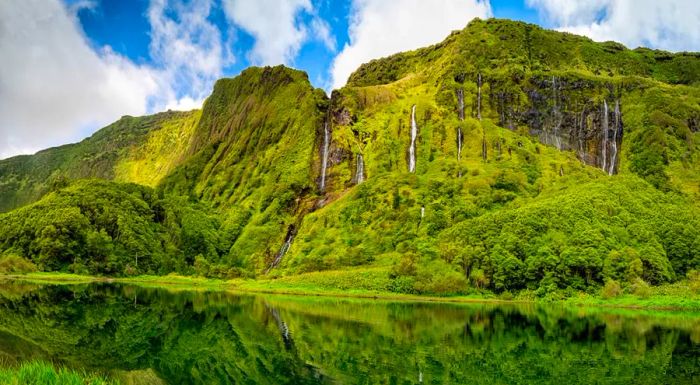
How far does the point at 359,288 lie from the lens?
12325 centimetres

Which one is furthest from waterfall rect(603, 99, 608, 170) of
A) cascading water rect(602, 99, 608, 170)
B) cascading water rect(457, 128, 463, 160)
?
cascading water rect(457, 128, 463, 160)

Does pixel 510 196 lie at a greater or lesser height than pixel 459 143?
lesser

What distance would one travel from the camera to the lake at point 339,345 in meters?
35.9

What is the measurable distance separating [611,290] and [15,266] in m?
144

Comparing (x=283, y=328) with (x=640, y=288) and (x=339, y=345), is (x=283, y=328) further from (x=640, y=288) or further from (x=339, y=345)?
(x=640, y=288)

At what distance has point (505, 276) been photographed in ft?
391

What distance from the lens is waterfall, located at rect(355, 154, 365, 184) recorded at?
18525cm

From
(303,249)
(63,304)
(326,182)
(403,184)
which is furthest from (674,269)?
(63,304)

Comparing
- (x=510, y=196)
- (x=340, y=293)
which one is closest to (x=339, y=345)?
(x=340, y=293)

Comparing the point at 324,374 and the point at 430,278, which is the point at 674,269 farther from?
the point at 324,374

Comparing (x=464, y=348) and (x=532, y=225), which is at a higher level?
(x=532, y=225)

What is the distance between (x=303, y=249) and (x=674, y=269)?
91142mm

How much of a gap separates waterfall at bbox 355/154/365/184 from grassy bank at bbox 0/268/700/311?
54.7 meters

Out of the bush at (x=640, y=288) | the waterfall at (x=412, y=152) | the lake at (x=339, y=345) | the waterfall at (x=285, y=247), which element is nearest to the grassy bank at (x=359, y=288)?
the bush at (x=640, y=288)
